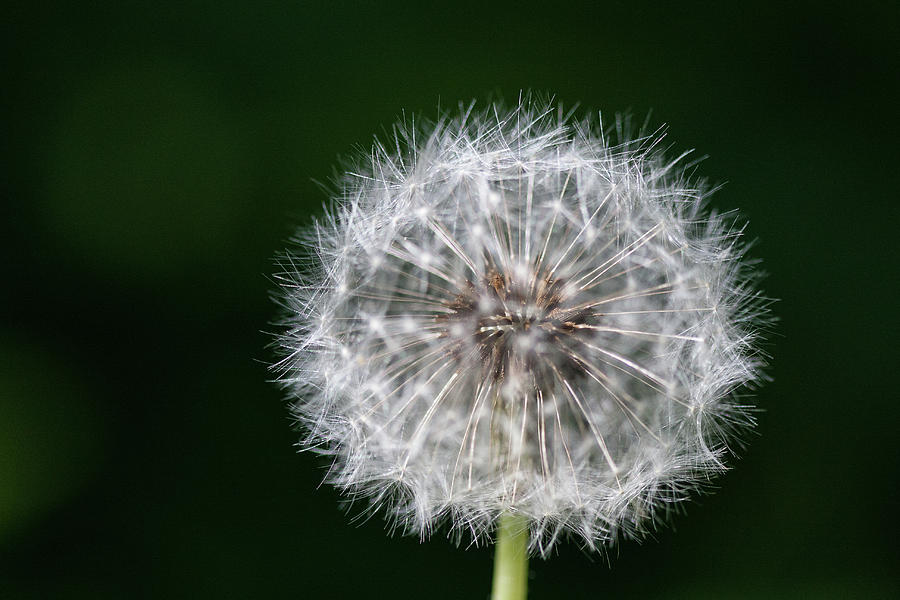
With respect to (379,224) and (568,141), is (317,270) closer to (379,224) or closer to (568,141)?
(379,224)

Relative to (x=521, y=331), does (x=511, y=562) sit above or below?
below

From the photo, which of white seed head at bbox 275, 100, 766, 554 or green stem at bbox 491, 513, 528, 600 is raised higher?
white seed head at bbox 275, 100, 766, 554

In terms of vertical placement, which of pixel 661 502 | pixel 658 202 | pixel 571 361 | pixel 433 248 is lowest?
pixel 661 502

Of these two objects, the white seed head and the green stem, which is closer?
the green stem

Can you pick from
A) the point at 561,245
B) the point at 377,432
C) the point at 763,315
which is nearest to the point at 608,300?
the point at 561,245
